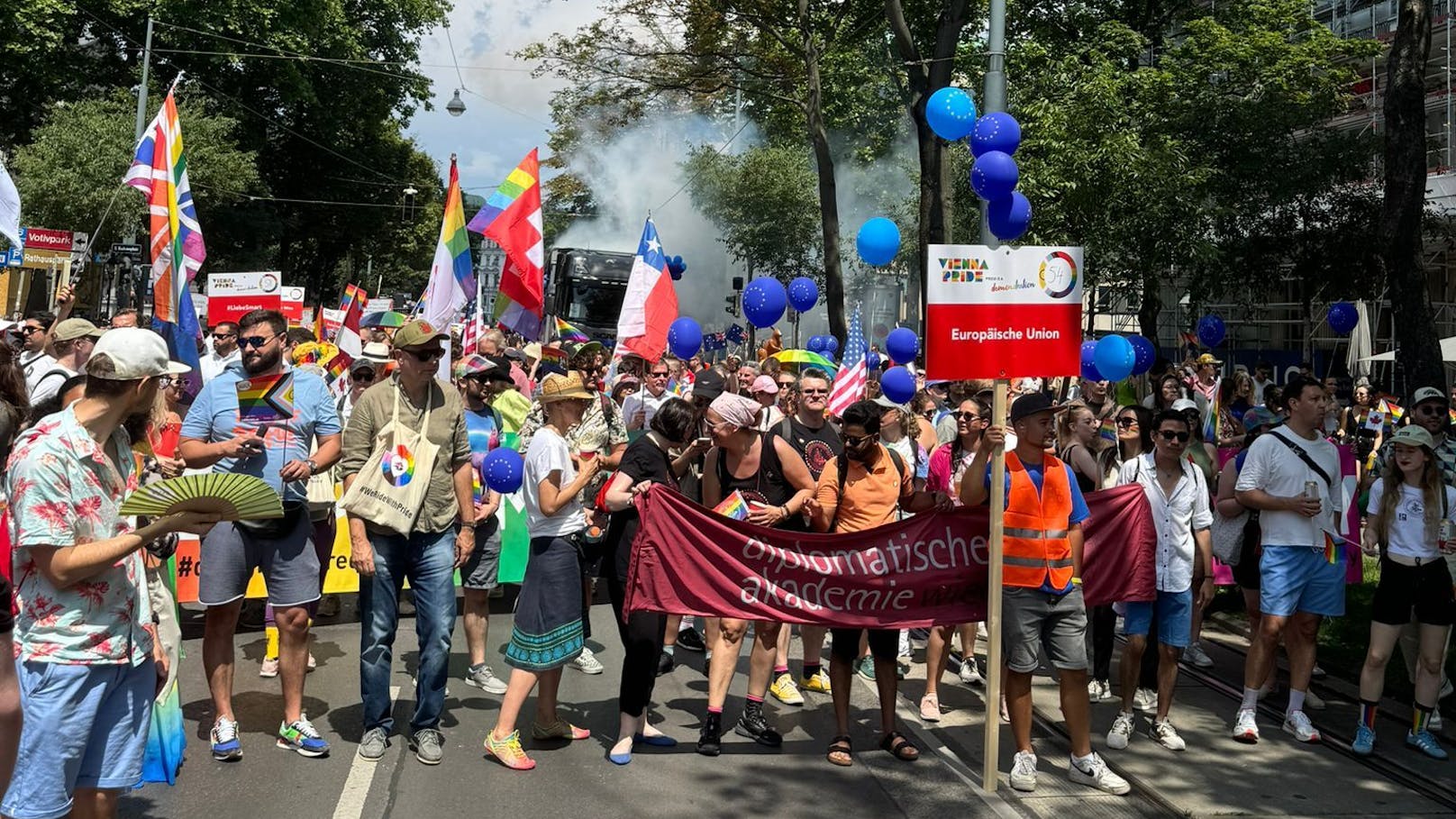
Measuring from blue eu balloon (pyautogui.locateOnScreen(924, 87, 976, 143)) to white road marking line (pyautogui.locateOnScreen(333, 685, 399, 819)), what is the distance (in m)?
5.69

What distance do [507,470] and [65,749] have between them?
3077 millimetres

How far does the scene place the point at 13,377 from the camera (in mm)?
Result: 4352

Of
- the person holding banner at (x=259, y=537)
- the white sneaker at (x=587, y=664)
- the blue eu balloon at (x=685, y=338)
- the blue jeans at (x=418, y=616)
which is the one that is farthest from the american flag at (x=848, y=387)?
the person holding banner at (x=259, y=537)

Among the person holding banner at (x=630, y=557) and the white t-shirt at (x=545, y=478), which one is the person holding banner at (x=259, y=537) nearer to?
the white t-shirt at (x=545, y=478)

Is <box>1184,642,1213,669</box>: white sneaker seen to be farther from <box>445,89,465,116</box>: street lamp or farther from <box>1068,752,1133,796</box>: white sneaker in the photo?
<box>445,89,465,116</box>: street lamp

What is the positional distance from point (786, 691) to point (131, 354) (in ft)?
15.1

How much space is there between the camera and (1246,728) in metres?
6.83

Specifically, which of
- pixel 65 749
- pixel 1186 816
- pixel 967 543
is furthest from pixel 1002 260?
pixel 65 749

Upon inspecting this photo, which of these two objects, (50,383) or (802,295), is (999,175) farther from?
(802,295)

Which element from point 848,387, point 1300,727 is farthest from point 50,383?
point 1300,727

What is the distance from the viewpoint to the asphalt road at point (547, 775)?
5523 mm

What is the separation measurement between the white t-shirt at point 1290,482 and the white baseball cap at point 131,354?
18.2 feet

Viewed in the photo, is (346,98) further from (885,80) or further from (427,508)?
(427,508)

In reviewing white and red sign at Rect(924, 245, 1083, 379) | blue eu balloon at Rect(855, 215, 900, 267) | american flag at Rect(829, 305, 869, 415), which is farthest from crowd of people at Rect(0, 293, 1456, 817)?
american flag at Rect(829, 305, 869, 415)
